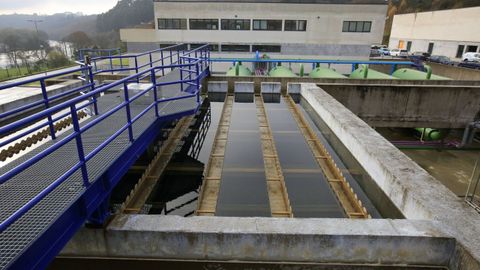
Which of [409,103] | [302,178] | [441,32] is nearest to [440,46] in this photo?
[441,32]

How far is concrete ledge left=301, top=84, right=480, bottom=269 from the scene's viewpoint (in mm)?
3793

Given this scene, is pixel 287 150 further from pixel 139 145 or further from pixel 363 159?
pixel 139 145

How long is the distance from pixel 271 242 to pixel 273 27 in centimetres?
2760

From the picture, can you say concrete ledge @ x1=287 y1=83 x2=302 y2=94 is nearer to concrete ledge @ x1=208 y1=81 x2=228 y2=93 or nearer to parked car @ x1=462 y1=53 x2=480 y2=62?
concrete ledge @ x1=208 y1=81 x2=228 y2=93

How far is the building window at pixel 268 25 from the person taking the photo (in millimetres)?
28469

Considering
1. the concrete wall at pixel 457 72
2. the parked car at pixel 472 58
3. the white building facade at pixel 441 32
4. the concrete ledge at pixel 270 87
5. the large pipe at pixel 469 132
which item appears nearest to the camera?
the large pipe at pixel 469 132

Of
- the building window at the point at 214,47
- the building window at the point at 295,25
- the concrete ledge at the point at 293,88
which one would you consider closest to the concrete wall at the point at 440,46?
the building window at the point at 295,25

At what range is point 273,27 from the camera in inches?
1125

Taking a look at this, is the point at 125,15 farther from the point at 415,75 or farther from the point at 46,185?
the point at 46,185

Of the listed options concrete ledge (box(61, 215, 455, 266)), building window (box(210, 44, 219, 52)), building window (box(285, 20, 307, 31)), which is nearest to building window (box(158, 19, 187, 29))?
building window (box(210, 44, 219, 52))

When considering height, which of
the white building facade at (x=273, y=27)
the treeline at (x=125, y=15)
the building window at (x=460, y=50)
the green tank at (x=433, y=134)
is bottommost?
the green tank at (x=433, y=134)

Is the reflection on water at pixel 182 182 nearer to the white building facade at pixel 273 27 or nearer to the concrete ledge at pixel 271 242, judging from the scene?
the concrete ledge at pixel 271 242

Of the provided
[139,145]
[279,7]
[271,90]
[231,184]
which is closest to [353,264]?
[231,184]

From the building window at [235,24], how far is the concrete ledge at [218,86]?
16651mm
